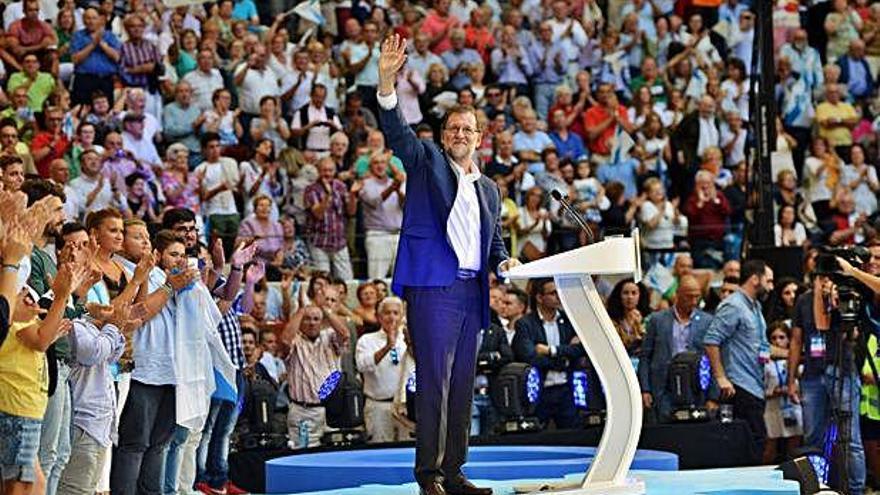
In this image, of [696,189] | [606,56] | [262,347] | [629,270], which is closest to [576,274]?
[629,270]

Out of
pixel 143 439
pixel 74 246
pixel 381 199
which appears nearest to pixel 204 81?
pixel 381 199

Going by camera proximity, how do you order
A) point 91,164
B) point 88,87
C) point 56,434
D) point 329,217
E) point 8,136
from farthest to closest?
point 88,87
point 329,217
point 91,164
point 8,136
point 56,434

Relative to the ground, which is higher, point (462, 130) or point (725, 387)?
point (462, 130)

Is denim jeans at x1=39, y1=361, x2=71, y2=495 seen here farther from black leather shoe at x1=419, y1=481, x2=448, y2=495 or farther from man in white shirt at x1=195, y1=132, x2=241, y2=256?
man in white shirt at x1=195, y1=132, x2=241, y2=256

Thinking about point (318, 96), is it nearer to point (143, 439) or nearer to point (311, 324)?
point (311, 324)

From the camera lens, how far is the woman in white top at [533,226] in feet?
54.9

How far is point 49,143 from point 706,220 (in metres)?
6.12

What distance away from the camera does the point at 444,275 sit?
8.82m

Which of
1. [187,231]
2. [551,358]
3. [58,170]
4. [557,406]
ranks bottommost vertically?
[557,406]

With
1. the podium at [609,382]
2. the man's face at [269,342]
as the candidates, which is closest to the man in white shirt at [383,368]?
the man's face at [269,342]

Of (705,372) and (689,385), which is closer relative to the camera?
(689,385)

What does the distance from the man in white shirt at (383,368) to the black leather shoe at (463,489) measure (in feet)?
15.7

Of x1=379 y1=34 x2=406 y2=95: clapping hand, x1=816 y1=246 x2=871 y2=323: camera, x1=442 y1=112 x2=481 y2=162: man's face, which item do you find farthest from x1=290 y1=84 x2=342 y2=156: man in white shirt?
x1=379 y1=34 x2=406 y2=95: clapping hand

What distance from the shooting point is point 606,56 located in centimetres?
2038
